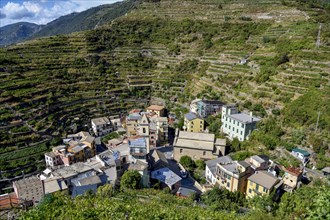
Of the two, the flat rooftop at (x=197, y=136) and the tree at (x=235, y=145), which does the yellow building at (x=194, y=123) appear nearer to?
the flat rooftop at (x=197, y=136)

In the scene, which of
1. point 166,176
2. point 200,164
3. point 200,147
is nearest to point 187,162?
point 200,164

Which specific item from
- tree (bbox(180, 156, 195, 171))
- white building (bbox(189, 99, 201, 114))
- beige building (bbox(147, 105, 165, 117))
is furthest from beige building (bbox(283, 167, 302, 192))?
beige building (bbox(147, 105, 165, 117))

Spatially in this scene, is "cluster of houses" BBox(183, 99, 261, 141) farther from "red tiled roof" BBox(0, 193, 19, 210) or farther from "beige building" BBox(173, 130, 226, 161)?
"red tiled roof" BBox(0, 193, 19, 210)

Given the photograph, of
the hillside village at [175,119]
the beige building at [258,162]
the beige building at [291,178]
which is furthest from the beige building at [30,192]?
the beige building at [291,178]

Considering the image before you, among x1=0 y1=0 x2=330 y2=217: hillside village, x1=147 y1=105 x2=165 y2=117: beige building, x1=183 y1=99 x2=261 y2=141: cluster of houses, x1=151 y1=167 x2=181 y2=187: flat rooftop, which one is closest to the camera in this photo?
x1=0 y1=0 x2=330 y2=217: hillside village

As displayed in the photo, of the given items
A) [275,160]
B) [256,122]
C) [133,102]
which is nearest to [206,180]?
[275,160]

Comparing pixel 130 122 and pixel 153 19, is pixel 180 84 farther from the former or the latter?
pixel 153 19
